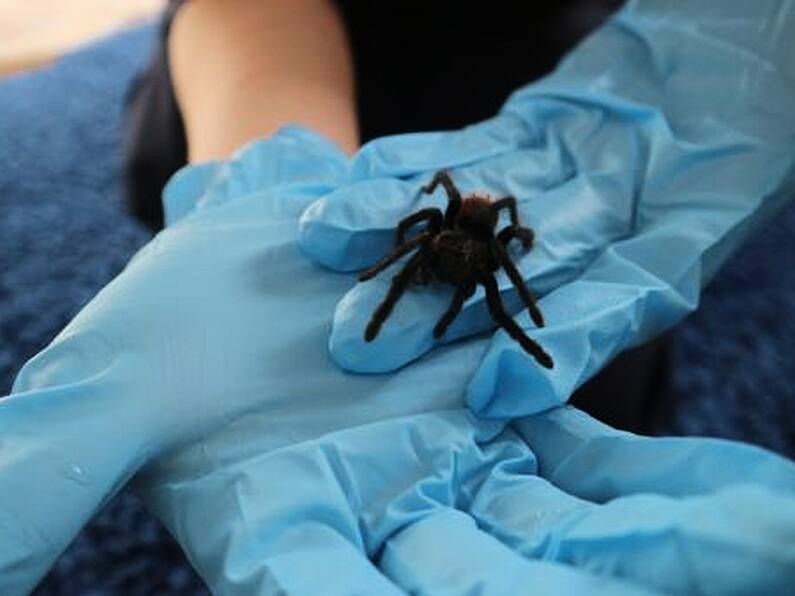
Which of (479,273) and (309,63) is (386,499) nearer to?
(479,273)

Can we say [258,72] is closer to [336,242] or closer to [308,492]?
[336,242]

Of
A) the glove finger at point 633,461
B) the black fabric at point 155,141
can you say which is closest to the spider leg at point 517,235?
the glove finger at point 633,461

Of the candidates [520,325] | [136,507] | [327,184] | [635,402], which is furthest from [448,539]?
[136,507]

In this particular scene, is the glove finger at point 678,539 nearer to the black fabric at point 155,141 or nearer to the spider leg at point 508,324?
the spider leg at point 508,324

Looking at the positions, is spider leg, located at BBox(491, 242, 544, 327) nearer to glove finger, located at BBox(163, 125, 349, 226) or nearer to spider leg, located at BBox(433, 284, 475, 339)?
spider leg, located at BBox(433, 284, 475, 339)

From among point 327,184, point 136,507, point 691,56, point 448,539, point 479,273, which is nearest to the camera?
point 448,539

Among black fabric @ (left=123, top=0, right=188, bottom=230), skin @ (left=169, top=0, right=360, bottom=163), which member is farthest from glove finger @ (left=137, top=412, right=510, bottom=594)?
black fabric @ (left=123, top=0, right=188, bottom=230)

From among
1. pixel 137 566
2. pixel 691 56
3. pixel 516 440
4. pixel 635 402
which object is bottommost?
pixel 137 566
